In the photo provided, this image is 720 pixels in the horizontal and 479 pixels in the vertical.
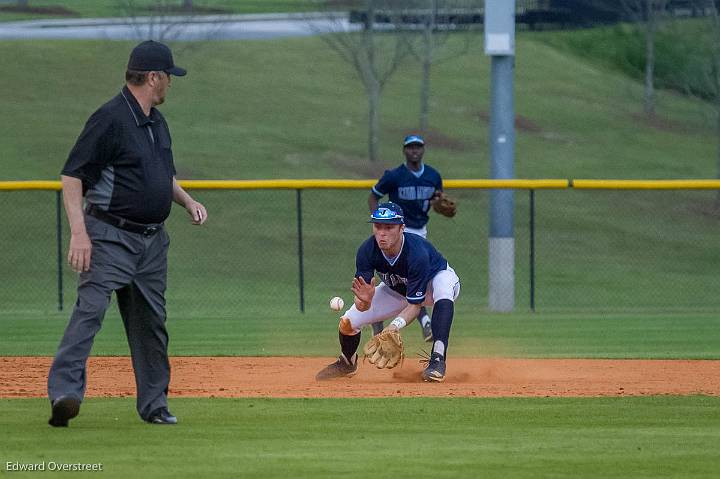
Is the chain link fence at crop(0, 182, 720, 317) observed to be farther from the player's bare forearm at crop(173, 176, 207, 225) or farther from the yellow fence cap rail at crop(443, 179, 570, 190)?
the player's bare forearm at crop(173, 176, 207, 225)

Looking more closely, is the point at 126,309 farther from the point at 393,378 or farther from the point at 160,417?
the point at 393,378

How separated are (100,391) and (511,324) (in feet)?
24.6

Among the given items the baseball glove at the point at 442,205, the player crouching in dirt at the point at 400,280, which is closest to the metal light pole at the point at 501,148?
the baseball glove at the point at 442,205

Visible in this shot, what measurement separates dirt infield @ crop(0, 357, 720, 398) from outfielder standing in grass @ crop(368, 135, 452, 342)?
7.03 feet

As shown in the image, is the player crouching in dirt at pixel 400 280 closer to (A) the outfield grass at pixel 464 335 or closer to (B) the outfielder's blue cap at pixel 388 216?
(B) the outfielder's blue cap at pixel 388 216

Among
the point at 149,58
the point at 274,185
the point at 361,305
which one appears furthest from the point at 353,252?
the point at 149,58

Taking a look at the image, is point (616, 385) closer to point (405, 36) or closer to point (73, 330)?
point (73, 330)

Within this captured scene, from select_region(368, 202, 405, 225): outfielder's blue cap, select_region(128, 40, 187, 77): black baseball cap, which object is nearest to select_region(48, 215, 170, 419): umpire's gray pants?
select_region(128, 40, 187, 77): black baseball cap

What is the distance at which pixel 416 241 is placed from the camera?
33.1 ft

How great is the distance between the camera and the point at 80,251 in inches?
283

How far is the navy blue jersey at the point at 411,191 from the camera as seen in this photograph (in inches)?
541

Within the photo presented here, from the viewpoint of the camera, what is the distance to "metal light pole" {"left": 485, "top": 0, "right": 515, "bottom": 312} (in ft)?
59.8

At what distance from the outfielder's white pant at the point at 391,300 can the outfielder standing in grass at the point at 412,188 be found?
3.18m

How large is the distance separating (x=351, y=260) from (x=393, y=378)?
1401 cm
